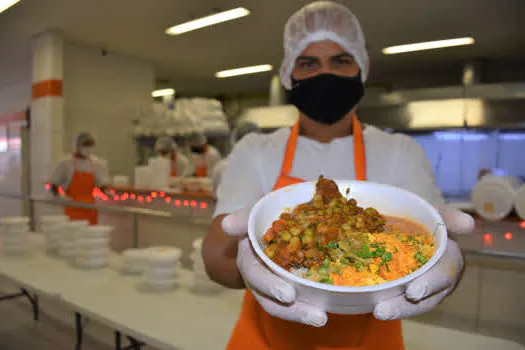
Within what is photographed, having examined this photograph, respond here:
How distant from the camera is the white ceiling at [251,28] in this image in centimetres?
471

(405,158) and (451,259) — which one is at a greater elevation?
(405,158)

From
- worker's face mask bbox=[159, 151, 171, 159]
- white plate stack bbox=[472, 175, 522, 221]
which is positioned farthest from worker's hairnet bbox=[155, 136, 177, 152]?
white plate stack bbox=[472, 175, 522, 221]

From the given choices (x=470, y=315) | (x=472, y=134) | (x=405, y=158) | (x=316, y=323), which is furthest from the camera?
(x=472, y=134)

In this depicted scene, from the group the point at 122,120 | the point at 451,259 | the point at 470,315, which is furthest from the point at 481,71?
the point at 451,259

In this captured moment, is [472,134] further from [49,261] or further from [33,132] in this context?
[33,132]

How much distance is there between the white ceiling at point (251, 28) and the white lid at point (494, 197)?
275 centimetres

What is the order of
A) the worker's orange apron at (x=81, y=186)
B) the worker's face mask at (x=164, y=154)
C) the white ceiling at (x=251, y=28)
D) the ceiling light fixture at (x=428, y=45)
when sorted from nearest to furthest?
the white ceiling at (x=251, y=28) < the worker's orange apron at (x=81, y=186) < the ceiling light fixture at (x=428, y=45) < the worker's face mask at (x=164, y=154)

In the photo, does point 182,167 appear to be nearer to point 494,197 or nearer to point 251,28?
point 251,28

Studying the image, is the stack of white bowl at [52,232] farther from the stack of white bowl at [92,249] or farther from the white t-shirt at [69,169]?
the white t-shirt at [69,169]

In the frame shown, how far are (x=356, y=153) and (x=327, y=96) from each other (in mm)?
182

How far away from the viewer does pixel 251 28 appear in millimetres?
5516

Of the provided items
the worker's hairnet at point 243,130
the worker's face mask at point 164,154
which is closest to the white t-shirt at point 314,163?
the worker's hairnet at point 243,130

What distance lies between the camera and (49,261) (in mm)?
2623

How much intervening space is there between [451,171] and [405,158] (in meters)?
5.88
